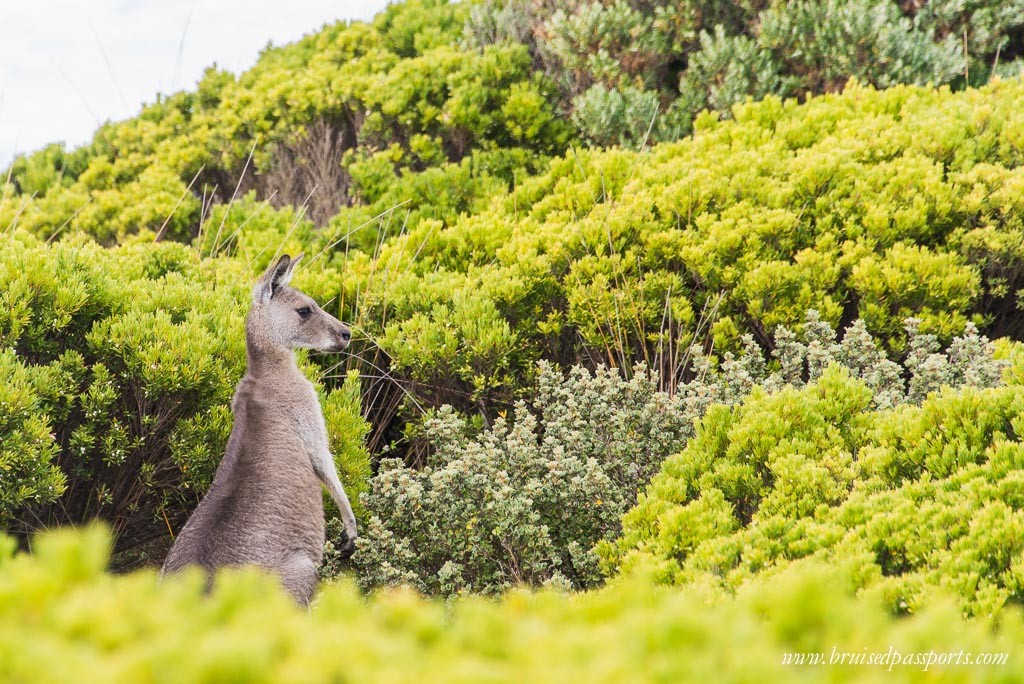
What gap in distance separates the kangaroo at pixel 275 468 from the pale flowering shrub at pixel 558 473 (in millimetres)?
385

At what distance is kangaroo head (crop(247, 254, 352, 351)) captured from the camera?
5809mm

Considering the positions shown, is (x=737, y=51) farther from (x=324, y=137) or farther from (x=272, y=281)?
(x=272, y=281)

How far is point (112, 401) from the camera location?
5.80 metres

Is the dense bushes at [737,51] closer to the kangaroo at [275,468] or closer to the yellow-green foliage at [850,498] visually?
the kangaroo at [275,468]

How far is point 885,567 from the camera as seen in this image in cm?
416

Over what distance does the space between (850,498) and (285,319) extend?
343 centimetres

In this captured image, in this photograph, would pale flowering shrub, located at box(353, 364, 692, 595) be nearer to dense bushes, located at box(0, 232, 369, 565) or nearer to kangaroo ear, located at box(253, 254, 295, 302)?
dense bushes, located at box(0, 232, 369, 565)

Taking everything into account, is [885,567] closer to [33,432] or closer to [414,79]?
[33,432]

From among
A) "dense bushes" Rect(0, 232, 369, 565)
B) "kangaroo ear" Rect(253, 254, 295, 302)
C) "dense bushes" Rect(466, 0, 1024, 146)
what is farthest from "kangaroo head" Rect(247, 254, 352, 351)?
"dense bushes" Rect(466, 0, 1024, 146)

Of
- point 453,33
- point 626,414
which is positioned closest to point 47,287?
point 626,414

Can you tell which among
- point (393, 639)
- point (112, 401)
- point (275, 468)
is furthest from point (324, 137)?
point (393, 639)

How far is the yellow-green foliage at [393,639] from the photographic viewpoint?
1.61 meters

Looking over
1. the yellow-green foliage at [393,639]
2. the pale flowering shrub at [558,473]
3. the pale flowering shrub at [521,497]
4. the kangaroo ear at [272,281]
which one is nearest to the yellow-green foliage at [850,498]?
the pale flowering shrub at [558,473]

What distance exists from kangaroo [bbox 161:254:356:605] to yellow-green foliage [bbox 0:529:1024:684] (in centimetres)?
256
